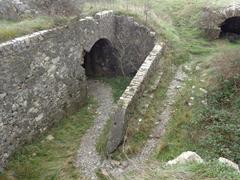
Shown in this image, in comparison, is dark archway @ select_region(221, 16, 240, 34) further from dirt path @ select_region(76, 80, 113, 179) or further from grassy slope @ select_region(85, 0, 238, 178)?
dirt path @ select_region(76, 80, 113, 179)

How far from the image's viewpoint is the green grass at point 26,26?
36.6ft

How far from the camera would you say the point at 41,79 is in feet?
39.4

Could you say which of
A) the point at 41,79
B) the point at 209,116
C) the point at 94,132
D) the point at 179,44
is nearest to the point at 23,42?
the point at 41,79

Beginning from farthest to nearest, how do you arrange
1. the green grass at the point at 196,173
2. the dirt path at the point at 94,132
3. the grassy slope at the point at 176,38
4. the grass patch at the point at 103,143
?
the grassy slope at the point at 176,38 → the grass patch at the point at 103,143 → the dirt path at the point at 94,132 → the green grass at the point at 196,173

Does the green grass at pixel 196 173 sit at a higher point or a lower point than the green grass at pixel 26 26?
lower

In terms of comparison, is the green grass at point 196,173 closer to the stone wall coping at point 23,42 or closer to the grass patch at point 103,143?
the grass patch at point 103,143

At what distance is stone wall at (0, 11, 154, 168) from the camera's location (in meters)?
A: 10.7

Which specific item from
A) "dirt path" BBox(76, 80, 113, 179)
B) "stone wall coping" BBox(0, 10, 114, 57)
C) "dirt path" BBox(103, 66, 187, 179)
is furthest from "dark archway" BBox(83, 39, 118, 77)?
"stone wall coping" BBox(0, 10, 114, 57)

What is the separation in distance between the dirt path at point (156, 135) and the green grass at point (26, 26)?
15.0ft

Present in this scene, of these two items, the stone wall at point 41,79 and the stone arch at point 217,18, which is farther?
the stone arch at point 217,18

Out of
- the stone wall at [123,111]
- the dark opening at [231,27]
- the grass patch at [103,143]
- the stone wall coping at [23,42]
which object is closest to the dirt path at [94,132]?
the grass patch at [103,143]

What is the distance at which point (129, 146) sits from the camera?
10562 millimetres

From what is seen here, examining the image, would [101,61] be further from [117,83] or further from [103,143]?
[103,143]

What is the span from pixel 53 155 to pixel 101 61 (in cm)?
724
